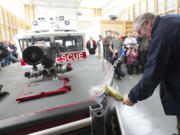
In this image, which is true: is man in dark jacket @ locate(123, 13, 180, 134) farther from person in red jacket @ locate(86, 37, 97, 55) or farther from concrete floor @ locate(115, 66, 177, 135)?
person in red jacket @ locate(86, 37, 97, 55)

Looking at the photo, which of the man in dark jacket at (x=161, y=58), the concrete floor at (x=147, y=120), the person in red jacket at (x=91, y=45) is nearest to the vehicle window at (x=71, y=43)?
the concrete floor at (x=147, y=120)

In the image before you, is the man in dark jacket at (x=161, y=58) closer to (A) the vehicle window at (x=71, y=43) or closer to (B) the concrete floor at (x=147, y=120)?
(B) the concrete floor at (x=147, y=120)

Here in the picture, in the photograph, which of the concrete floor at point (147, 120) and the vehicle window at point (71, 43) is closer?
the concrete floor at point (147, 120)

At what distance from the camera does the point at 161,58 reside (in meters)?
0.75

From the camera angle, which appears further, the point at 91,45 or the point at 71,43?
the point at 91,45

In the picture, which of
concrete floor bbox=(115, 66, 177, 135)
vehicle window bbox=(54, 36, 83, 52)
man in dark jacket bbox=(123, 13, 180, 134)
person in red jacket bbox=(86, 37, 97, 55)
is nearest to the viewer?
man in dark jacket bbox=(123, 13, 180, 134)

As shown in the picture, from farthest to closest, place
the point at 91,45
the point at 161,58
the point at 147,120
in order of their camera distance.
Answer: the point at 91,45 → the point at 147,120 → the point at 161,58

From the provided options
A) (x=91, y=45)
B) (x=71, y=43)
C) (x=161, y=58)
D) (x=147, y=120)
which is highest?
(x=91, y=45)

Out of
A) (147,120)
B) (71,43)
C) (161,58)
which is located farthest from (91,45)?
(161,58)

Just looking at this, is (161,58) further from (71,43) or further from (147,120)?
(71,43)

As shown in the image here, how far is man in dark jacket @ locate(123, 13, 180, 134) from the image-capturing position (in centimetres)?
74

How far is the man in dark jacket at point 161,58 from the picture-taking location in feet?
2.43

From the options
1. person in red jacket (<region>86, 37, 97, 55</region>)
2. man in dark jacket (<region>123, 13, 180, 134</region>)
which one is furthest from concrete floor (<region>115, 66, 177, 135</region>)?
person in red jacket (<region>86, 37, 97, 55</region>)

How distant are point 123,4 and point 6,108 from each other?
12.5 metres
